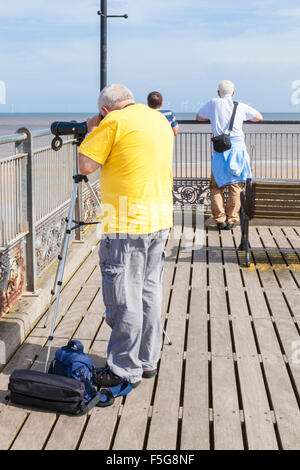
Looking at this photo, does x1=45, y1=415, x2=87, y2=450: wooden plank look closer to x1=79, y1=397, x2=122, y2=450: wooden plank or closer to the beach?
x1=79, y1=397, x2=122, y2=450: wooden plank

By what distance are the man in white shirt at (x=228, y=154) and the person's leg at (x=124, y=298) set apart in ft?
17.3

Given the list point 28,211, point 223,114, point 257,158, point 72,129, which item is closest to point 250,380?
point 72,129

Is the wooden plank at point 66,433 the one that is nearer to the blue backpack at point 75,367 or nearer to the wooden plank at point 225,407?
the blue backpack at point 75,367

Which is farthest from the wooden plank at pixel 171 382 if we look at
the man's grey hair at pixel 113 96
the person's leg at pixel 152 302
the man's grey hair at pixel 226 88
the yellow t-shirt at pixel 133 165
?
the man's grey hair at pixel 226 88

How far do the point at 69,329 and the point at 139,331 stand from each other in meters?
1.28

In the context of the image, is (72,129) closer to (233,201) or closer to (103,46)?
(233,201)

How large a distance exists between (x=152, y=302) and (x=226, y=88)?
541 cm

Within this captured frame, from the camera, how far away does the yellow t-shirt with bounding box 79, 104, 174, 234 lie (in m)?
3.62

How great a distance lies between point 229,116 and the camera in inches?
348

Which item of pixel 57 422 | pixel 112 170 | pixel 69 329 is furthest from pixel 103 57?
pixel 57 422

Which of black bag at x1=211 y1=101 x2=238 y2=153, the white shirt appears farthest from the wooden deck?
the white shirt

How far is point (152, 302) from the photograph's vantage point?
13.4 feet

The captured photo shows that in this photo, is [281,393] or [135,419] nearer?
[135,419]
